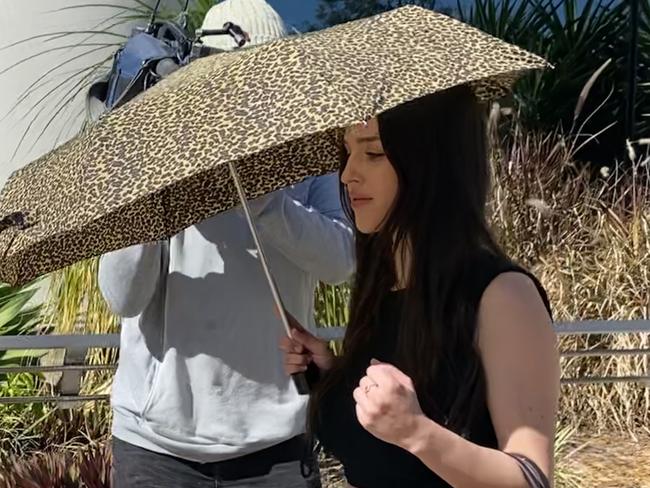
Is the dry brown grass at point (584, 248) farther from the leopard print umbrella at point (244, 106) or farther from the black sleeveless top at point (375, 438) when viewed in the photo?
the leopard print umbrella at point (244, 106)

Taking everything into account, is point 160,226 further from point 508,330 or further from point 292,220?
point 508,330

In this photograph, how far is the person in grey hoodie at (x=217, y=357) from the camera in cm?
229

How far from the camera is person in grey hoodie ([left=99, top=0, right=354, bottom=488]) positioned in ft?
7.51

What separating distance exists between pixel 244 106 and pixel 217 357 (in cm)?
82

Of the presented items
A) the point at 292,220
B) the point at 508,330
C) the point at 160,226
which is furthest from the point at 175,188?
the point at 508,330

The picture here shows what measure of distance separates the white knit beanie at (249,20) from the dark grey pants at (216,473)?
94 cm

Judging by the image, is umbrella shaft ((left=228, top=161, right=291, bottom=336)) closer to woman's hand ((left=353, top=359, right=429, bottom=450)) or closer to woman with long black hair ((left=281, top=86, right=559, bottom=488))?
woman with long black hair ((left=281, top=86, right=559, bottom=488))

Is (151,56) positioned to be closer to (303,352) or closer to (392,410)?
(303,352)

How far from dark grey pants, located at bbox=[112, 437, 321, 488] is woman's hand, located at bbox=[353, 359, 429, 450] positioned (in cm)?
89

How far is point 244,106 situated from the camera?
164 cm

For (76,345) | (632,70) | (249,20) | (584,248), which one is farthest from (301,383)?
(632,70)

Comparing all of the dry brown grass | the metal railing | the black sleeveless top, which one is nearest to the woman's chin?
the black sleeveless top

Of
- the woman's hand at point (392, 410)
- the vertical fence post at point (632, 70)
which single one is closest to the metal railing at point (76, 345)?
the woman's hand at point (392, 410)

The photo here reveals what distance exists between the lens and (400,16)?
1.85 m
